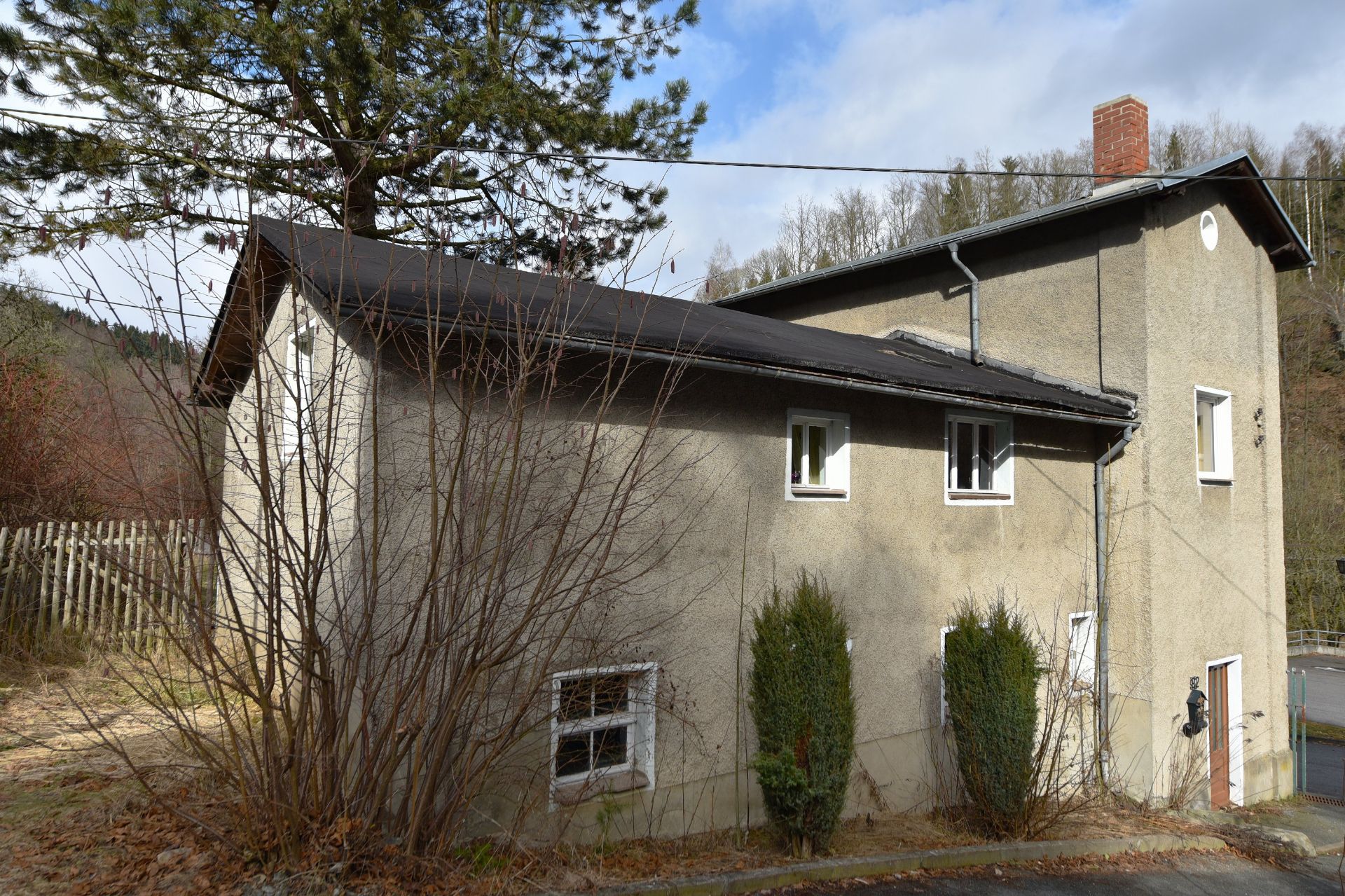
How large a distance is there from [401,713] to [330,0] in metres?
9.08

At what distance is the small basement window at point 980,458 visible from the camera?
1002 centimetres

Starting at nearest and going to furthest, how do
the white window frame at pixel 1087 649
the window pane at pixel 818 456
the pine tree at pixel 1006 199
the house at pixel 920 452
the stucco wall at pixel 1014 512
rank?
1. the house at pixel 920 452
2. the stucco wall at pixel 1014 512
3. the window pane at pixel 818 456
4. the white window frame at pixel 1087 649
5. the pine tree at pixel 1006 199

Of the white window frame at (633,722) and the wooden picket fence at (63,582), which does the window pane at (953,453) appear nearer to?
the white window frame at (633,722)

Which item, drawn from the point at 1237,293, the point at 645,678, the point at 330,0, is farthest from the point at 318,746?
the point at 1237,293

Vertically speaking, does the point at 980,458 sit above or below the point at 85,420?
below

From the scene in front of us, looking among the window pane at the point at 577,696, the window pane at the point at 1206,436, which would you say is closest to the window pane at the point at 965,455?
the window pane at the point at 1206,436

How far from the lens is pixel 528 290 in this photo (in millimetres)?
7582

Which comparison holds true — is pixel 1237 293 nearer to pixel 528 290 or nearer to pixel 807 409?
pixel 807 409

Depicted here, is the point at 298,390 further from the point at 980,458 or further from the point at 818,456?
the point at 980,458

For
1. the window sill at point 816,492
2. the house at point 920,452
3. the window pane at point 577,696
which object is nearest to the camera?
the house at point 920,452

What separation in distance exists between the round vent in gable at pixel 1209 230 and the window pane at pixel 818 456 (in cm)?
735

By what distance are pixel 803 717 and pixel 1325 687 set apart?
25.7 metres

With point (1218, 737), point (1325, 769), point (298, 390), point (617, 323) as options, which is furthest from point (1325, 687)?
point (298, 390)

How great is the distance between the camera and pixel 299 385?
15.1 ft
